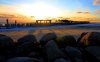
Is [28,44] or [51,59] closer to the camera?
[51,59]

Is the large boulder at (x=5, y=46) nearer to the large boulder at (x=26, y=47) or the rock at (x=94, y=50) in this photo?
the large boulder at (x=26, y=47)

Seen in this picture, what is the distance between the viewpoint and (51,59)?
9.34 m

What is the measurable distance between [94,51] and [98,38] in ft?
2.77

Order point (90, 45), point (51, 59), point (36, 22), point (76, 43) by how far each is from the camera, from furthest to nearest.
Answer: point (36, 22), point (76, 43), point (90, 45), point (51, 59)

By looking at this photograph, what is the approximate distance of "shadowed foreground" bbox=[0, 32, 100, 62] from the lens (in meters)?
9.73

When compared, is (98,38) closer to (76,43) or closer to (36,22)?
(76,43)

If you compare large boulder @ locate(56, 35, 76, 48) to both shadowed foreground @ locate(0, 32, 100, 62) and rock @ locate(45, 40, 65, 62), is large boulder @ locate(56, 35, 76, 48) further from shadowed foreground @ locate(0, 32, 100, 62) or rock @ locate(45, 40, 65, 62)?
rock @ locate(45, 40, 65, 62)

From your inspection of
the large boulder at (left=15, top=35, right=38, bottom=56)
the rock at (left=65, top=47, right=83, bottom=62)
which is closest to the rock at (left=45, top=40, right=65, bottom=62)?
the rock at (left=65, top=47, right=83, bottom=62)

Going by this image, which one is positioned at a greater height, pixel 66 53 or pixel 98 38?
pixel 98 38

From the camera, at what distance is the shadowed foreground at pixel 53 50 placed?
973cm

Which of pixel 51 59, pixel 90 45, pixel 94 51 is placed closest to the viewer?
pixel 51 59

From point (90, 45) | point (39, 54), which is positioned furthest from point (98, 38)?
point (39, 54)

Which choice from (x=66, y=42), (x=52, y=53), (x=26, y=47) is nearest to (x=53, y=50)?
(x=52, y=53)

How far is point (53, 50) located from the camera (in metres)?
9.55
